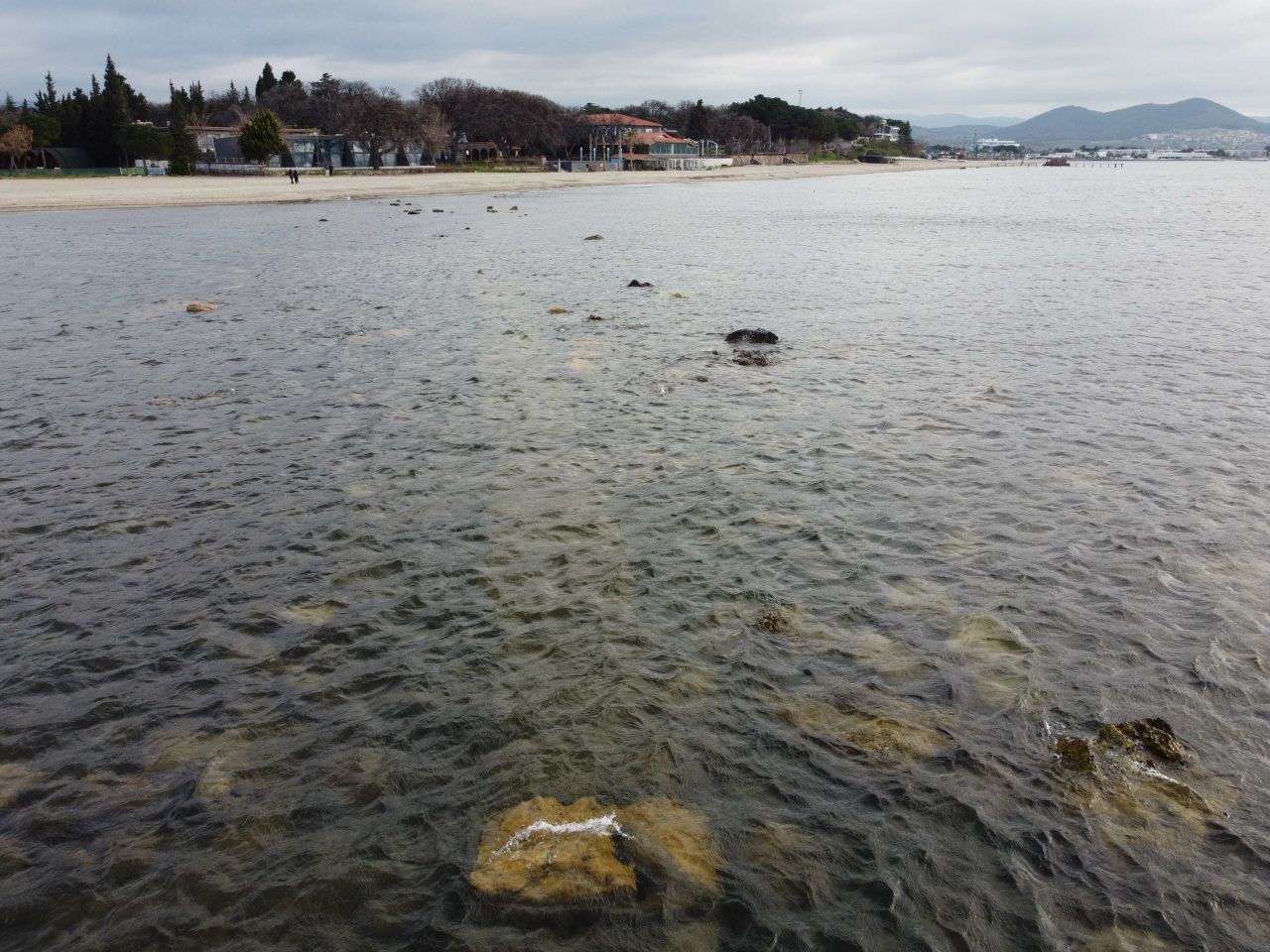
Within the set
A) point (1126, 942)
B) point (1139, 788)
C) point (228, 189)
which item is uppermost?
point (228, 189)

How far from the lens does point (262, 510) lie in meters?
11.3

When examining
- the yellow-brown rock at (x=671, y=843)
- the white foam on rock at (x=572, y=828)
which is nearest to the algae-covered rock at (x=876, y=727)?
the yellow-brown rock at (x=671, y=843)

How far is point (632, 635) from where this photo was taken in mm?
8477

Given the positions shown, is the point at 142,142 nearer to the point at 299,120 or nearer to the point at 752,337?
the point at 299,120

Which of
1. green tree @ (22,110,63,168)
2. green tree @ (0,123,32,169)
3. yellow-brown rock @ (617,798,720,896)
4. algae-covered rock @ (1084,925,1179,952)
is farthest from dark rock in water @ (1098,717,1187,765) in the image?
green tree @ (22,110,63,168)

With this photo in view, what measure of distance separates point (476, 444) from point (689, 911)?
981 centimetres

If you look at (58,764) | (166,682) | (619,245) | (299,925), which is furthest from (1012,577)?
(619,245)

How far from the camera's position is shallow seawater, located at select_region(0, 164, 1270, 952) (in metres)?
5.55

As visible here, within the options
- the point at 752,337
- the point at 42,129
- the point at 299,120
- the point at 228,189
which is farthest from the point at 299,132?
the point at 752,337

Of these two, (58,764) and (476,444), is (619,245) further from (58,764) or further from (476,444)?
(58,764)

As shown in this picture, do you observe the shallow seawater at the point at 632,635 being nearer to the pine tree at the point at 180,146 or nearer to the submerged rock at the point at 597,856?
the submerged rock at the point at 597,856

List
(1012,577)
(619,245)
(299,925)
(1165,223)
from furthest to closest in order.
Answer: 1. (1165,223)
2. (619,245)
3. (1012,577)
4. (299,925)

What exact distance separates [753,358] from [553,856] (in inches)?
613

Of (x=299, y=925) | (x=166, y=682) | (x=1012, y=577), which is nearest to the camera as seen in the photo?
(x=299, y=925)
